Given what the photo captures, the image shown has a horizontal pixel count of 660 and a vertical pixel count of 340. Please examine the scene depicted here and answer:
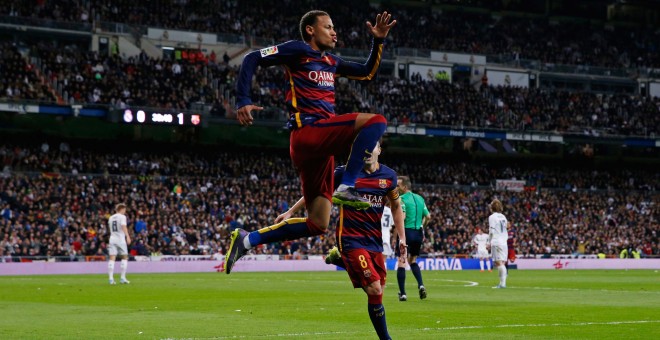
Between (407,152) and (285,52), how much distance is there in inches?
2231

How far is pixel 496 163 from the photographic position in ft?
224

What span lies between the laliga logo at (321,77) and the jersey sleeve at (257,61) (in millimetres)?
262

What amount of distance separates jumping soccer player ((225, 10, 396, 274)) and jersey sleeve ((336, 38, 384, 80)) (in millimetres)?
13

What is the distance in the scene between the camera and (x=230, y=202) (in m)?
53.1

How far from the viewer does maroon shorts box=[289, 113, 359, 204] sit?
373 inches

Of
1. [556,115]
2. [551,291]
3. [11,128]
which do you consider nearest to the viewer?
[551,291]


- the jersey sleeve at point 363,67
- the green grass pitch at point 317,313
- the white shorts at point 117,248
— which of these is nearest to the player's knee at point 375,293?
the green grass pitch at point 317,313

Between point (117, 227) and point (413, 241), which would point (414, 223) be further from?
point (117, 227)

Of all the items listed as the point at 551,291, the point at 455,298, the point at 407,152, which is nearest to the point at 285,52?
the point at 455,298

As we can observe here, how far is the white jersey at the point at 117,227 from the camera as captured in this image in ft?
103

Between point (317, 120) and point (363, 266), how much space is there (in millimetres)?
3019

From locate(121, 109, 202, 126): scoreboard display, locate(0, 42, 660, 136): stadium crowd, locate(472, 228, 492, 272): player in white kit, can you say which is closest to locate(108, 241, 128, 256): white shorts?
locate(121, 109, 202, 126): scoreboard display

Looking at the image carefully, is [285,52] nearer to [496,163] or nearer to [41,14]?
[41,14]

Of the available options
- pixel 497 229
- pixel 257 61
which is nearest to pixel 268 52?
pixel 257 61
